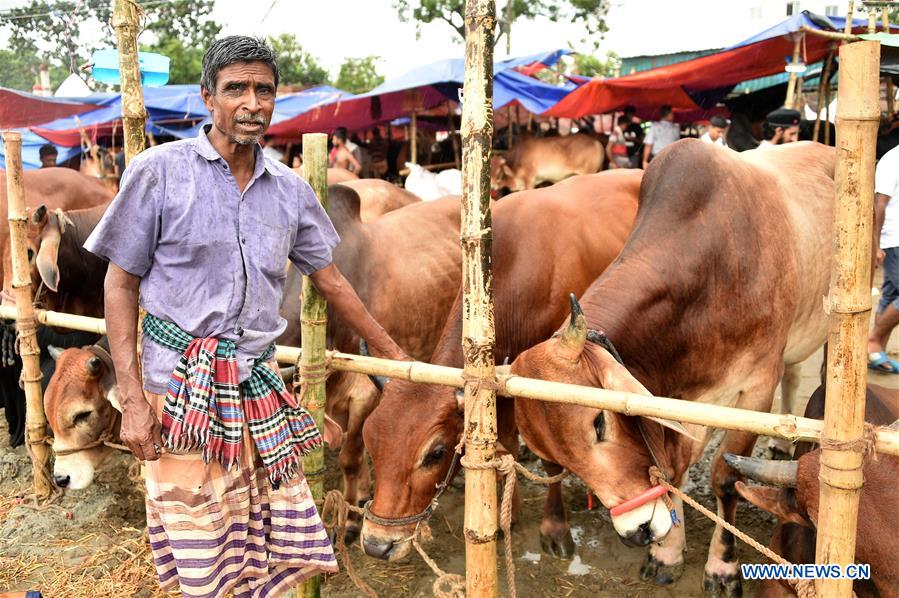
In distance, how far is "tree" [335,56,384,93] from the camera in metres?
31.3

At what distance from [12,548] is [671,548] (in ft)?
11.6

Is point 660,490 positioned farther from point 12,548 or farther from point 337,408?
point 12,548

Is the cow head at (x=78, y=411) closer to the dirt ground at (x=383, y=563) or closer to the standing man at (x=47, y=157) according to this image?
the dirt ground at (x=383, y=563)

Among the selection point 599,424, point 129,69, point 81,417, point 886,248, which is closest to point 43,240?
point 81,417

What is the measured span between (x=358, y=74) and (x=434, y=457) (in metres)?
30.1

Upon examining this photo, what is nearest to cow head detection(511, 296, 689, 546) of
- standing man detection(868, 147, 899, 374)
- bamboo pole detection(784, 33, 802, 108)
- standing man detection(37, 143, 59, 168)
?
standing man detection(868, 147, 899, 374)

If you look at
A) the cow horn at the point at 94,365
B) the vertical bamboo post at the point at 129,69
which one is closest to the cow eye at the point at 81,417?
the cow horn at the point at 94,365

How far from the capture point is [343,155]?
1194cm

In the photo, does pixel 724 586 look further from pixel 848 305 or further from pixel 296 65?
pixel 296 65

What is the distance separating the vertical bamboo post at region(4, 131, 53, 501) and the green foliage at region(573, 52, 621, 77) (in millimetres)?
24085

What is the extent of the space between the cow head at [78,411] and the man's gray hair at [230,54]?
98.1 inches

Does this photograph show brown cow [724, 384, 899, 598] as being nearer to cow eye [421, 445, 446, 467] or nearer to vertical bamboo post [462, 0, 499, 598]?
vertical bamboo post [462, 0, 499, 598]

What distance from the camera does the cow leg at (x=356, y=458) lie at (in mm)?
4352

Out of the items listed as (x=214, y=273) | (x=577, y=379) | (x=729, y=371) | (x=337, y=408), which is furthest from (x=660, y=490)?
(x=337, y=408)
